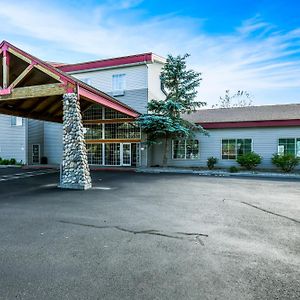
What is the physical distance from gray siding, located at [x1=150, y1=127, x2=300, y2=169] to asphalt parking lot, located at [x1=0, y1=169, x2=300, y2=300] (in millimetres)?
9551

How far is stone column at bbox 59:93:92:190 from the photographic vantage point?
9.33 metres

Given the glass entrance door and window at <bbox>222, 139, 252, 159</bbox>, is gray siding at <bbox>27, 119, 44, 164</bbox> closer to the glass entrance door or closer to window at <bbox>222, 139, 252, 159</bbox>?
the glass entrance door

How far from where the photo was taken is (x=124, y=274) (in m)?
2.93

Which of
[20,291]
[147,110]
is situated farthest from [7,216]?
[147,110]

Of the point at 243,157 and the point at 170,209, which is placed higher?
the point at 243,157

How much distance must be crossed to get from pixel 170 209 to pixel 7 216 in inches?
160

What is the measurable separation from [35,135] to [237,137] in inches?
697

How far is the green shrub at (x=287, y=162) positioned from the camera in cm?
1429

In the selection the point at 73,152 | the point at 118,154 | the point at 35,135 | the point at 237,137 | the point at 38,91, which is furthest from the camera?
the point at 35,135

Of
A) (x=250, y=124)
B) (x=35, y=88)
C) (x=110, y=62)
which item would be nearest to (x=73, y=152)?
(x=35, y=88)

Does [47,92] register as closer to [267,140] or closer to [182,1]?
[182,1]

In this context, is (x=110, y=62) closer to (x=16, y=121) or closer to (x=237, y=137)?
(x=16, y=121)

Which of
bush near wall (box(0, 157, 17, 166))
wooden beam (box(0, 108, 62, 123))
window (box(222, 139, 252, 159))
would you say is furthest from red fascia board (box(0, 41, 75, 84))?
bush near wall (box(0, 157, 17, 166))

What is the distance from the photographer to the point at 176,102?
15984 millimetres
